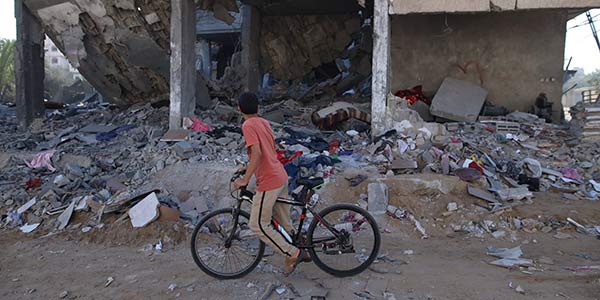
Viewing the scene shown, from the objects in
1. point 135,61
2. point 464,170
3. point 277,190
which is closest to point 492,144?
point 464,170

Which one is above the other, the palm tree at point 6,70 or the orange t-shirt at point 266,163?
the palm tree at point 6,70

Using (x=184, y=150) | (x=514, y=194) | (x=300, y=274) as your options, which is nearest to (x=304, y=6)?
(x=184, y=150)

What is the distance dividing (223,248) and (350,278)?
1190 mm

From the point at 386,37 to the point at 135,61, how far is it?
19.8 feet

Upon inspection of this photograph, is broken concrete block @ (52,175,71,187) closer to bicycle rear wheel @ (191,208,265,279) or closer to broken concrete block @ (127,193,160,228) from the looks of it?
broken concrete block @ (127,193,160,228)

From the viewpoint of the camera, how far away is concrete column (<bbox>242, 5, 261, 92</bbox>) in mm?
13094

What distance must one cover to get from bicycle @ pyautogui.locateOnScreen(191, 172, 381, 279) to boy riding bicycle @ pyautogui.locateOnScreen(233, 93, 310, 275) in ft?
0.32

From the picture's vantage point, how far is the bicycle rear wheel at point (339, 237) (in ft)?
13.8

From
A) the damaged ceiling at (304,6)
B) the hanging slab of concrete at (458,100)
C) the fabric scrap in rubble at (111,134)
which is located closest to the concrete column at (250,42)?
the damaged ceiling at (304,6)

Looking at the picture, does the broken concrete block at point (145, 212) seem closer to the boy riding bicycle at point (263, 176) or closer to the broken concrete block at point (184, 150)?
the broken concrete block at point (184, 150)

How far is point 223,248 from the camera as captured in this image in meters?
4.34

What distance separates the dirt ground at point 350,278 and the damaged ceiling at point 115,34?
205 inches

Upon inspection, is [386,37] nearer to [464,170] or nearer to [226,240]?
[464,170]

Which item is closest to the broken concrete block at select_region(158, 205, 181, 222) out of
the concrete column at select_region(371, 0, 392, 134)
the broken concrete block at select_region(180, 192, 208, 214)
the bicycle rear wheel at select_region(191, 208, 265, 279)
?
the broken concrete block at select_region(180, 192, 208, 214)
